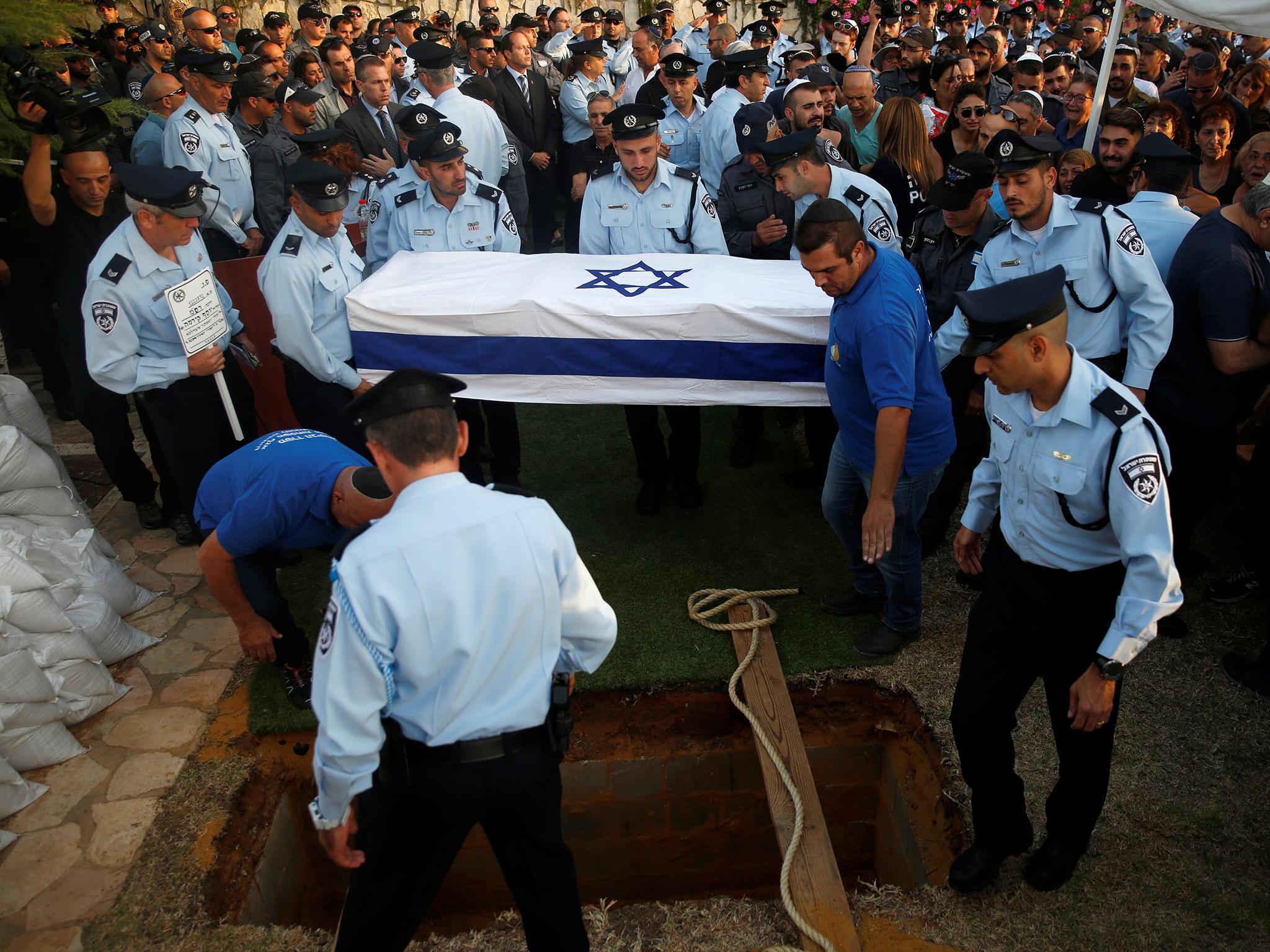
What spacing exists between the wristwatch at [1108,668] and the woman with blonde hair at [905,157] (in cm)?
351

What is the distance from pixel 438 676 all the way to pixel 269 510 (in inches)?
47.5

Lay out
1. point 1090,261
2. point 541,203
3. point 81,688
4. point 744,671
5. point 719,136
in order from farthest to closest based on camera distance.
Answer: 1. point 541,203
2. point 719,136
3. point 744,671
4. point 81,688
5. point 1090,261

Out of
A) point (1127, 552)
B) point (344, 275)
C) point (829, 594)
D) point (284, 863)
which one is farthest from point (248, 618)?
point (1127, 552)

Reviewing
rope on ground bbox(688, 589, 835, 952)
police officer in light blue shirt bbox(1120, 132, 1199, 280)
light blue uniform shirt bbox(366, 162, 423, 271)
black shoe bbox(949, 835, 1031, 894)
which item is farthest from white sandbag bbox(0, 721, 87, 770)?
police officer in light blue shirt bbox(1120, 132, 1199, 280)

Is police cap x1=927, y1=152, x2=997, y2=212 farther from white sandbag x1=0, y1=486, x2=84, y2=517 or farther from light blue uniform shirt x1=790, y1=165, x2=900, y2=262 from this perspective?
white sandbag x1=0, y1=486, x2=84, y2=517

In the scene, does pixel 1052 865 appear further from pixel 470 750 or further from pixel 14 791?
pixel 14 791

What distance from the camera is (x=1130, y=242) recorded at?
3.28 m

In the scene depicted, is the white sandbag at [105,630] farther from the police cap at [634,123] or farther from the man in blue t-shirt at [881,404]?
the police cap at [634,123]

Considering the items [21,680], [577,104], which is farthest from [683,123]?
[21,680]

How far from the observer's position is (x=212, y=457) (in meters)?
4.09

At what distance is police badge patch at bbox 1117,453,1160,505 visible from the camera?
2053 millimetres

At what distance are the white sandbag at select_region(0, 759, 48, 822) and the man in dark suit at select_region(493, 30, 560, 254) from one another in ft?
17.5

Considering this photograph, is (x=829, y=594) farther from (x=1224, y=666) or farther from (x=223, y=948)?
(x=223, y=948)

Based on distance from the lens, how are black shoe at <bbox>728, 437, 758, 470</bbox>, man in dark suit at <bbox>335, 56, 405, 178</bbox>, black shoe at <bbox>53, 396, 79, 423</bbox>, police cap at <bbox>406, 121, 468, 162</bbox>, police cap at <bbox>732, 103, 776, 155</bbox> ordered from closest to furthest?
1. police cap at <bbox>406, 121, 468, 162</bbox>
2. police cap at <bbox>732, 103, 776, 155</bbox>
3. black shoe at <bbox>728, 437, 758, 470</bbox>
4. black shoe at <bbox>53, 396, 79, 423</bbox>
5. man in dark suit at <bbox>335, 56, 405, 178</bbox>
